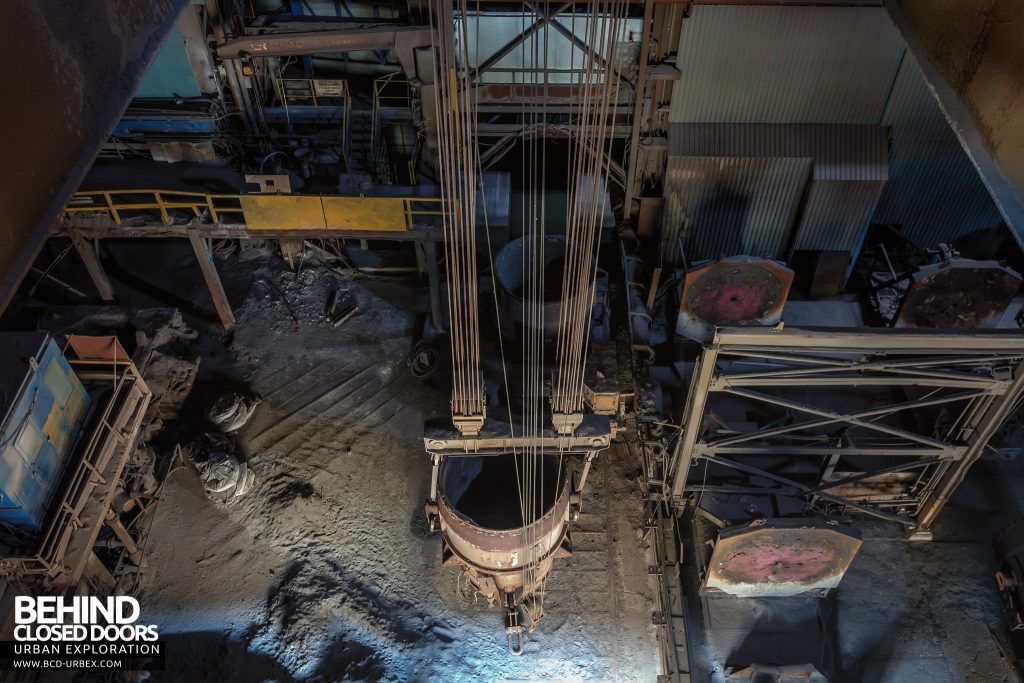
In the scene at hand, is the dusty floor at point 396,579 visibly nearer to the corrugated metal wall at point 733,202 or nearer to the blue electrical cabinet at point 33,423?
Result: the blue electrical cabinet at point 33,423

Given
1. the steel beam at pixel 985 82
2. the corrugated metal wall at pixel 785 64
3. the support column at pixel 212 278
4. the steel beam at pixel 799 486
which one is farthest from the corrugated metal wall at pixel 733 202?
the support column at pixel 212 278

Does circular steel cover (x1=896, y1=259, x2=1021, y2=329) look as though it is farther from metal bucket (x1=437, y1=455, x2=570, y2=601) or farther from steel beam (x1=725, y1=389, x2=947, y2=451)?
metal bucket (x1=437, y1=455, x2=570, y2=601)

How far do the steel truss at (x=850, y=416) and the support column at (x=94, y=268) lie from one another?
12.2 metres

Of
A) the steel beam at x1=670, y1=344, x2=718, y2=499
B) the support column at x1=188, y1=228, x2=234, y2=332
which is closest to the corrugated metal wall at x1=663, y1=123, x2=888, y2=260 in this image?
the steel beam at x1=670, y1=344, x2=718, y2=499

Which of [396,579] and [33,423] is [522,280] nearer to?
[396,579]

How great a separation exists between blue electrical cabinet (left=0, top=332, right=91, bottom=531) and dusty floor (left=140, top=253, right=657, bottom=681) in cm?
285

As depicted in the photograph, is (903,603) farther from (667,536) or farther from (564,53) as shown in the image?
(564,53)

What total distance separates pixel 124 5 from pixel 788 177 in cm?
1400

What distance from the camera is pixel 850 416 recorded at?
11.0 m

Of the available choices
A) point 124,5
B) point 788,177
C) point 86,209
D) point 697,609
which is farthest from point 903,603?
point 86,209

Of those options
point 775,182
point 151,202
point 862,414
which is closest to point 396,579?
point 862,414

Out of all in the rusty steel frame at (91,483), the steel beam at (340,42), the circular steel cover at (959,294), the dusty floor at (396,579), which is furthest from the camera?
the steel beam at (340,42)

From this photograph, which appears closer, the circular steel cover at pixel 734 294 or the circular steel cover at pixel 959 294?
the circular steel cover at pixel 959 294

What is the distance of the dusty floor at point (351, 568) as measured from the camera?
12477 mm
